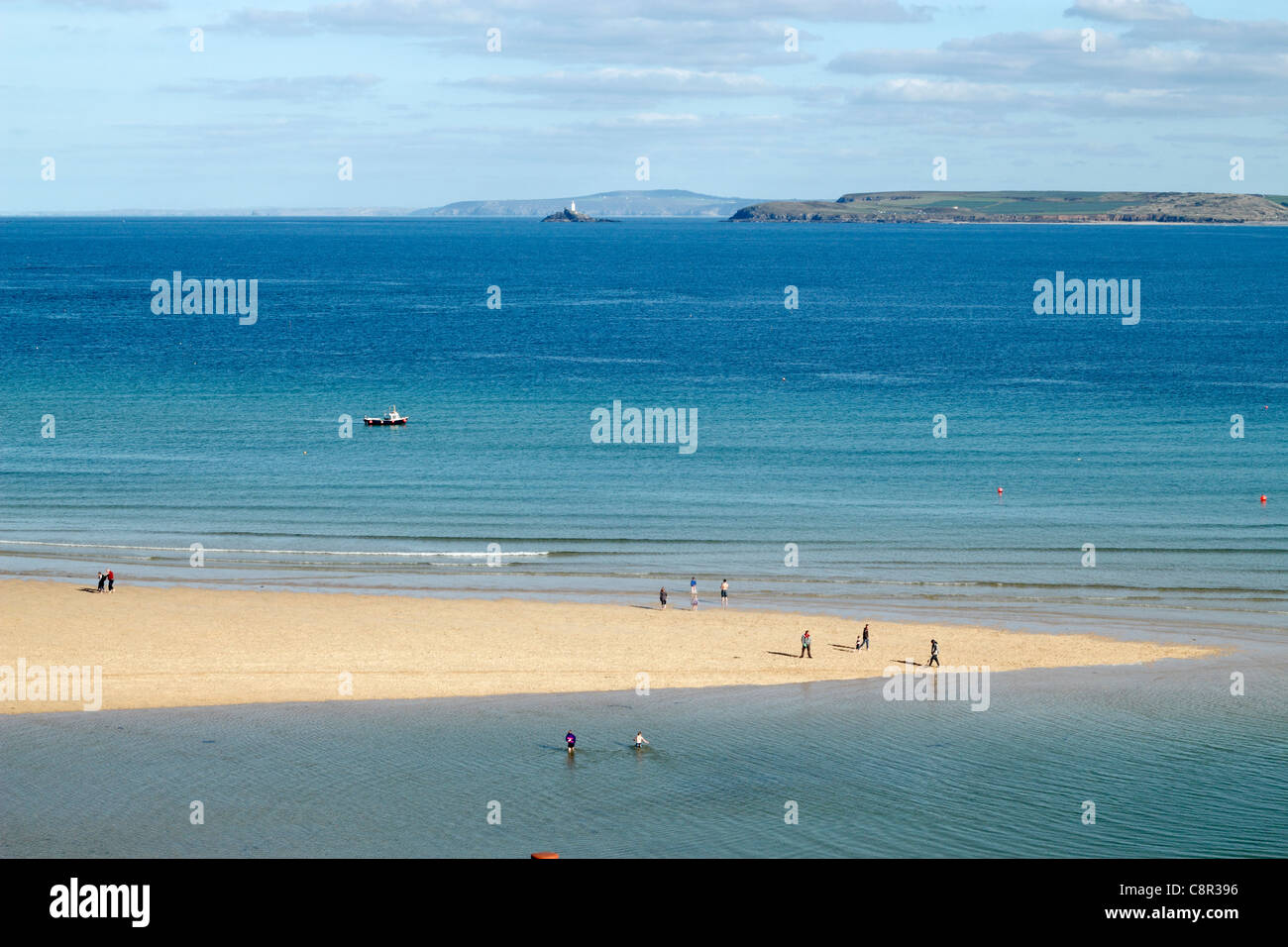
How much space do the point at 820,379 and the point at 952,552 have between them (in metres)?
50.6

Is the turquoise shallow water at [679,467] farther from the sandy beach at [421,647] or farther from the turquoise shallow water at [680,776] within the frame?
the turquoise shallow water at [680,776]

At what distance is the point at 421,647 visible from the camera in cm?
4584

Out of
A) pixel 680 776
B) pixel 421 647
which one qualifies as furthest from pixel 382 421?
pixel 680 776

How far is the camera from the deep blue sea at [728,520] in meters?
33.9

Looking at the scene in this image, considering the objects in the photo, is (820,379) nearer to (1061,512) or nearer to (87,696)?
(1061,512)

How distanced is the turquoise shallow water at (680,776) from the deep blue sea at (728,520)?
0.15 meters

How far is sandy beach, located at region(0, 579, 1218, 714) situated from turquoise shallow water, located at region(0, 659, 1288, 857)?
163cm

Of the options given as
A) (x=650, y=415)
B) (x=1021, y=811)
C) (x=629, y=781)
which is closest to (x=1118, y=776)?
(x=1021, y=811)

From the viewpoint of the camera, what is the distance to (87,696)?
132ft
